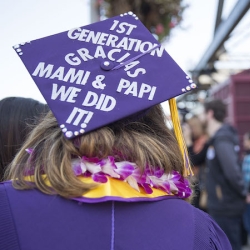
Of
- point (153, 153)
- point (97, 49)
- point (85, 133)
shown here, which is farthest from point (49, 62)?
point (153, 153)

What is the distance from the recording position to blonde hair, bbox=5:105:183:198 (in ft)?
3.56

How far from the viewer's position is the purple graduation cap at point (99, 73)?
117 centimetres

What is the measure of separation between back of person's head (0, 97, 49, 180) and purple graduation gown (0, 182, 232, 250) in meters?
0.76

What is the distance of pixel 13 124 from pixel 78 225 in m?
0.92

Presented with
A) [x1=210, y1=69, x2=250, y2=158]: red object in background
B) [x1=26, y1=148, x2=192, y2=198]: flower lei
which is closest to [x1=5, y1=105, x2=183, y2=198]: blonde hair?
[x1=26, y1=148, x2=192, y2=198]: flower lei

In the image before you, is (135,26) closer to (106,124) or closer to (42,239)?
(106,124)

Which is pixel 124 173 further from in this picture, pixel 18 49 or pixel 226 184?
pixel 226 184

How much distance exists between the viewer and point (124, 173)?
112cm

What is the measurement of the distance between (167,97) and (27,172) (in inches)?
17.1

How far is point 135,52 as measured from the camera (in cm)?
129

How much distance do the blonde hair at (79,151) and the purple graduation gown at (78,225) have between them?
0.04 metres

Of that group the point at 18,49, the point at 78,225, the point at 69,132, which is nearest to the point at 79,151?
the point at 69,132

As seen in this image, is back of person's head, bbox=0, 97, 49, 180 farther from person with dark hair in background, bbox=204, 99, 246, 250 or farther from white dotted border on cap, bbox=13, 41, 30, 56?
person with dark hair in background, bbox=204, 99, 246, 250

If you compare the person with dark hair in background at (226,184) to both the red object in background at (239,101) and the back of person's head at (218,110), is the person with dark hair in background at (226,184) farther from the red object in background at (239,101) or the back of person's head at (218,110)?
the red object in background at (239,101)
